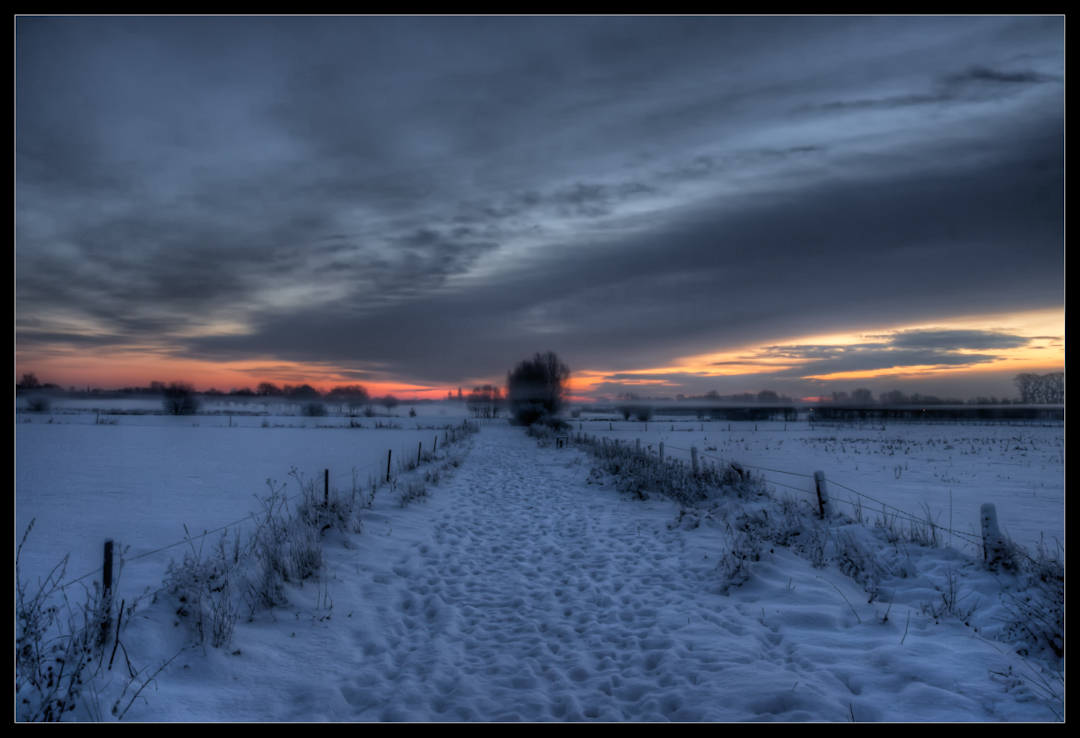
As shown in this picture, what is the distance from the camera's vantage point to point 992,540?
22.0 feet

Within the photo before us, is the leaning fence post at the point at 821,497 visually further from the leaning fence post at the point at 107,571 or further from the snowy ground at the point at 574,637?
the leaning fence post at the point at 107,571

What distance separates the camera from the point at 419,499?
12359mm

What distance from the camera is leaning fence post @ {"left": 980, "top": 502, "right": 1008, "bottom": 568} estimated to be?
6.59 meters

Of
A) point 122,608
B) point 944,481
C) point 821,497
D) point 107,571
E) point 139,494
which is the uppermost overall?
point 107,571

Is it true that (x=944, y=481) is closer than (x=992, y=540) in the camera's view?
No

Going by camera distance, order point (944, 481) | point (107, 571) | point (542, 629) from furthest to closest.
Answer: point (944, 481) → point (542, 629) → point (107, 571)

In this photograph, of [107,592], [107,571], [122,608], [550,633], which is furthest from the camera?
[550,633]

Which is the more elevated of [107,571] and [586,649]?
[107,571]

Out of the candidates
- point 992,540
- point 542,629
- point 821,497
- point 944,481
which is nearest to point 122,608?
A: point 542,629

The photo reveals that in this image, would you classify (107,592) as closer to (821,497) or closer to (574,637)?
(574,637)

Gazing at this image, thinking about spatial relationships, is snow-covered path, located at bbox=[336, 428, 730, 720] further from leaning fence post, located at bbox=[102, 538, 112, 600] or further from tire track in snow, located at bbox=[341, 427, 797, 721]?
leaning fence post, located at bbox=[102, 538, 112, 600]

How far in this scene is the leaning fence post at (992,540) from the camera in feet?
21.6

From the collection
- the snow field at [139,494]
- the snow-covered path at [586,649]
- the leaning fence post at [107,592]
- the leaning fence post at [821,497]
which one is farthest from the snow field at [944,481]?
the snow field at [139,494]
